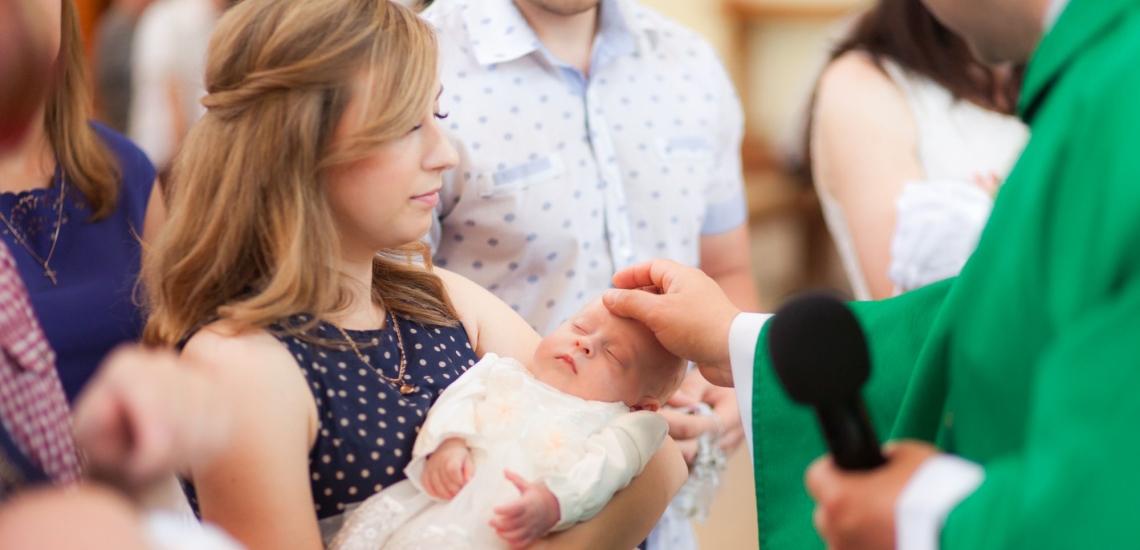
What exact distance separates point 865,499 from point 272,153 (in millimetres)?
859

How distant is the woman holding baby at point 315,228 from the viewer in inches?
54.4

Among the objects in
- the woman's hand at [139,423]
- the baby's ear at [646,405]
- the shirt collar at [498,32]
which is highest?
the woman's hand at [139,423]

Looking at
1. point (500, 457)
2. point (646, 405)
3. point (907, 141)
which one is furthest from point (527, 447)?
point (907, 141)

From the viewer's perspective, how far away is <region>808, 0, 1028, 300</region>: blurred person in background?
2.40m

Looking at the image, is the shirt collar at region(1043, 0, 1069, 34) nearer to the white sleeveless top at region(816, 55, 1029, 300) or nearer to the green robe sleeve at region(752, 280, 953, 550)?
the green robe sleeve at region(752, 280, 953, 550)

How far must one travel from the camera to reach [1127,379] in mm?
892

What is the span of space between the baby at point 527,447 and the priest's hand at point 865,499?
17.2 inches

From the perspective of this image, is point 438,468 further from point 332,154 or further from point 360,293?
point 332,154

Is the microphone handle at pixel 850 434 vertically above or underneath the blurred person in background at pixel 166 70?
above

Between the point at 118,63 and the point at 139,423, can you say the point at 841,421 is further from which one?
the point at 118,63

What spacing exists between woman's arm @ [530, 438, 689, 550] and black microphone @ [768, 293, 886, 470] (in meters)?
0.48

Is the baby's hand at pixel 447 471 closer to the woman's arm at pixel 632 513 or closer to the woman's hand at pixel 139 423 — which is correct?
the woman's arm at pixel 632 513

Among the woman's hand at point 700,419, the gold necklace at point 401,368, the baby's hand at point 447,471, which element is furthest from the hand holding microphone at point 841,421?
the woman's hand at point 700,419

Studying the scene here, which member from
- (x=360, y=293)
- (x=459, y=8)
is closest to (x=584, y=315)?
(x=360, y=293)
